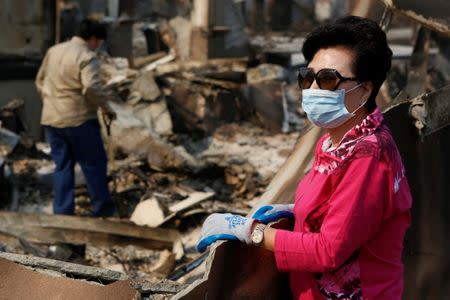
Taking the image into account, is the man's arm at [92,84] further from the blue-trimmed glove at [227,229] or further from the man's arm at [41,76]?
the blue-trimmed glove at [227,229]

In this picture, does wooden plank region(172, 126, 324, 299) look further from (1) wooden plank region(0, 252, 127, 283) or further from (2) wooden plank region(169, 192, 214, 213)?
(2) wooden plank region(169, 192, 214, 213)

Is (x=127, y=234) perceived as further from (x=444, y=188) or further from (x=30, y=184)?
(x=444, y=188)

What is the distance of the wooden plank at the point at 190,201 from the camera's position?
20.2 ft

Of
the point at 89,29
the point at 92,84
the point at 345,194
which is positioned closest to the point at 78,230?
the point at 92,84

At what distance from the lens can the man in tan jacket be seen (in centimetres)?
605

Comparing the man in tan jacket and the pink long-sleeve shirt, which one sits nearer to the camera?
the pink long-sleeve shirt

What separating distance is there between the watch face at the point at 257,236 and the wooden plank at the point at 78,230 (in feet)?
11.9

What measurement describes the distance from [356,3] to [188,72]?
21.8 feet

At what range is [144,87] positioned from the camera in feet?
29.7

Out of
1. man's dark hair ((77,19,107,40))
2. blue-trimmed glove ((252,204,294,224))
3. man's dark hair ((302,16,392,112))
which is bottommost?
blue-trimmed glove ((252,204,294,224))

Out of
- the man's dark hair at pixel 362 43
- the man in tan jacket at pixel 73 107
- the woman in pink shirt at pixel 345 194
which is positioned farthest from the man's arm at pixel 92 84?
the man's dark hair at pixel 362 43

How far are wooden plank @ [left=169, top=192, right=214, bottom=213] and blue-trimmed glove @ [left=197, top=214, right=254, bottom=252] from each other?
404 centimetres

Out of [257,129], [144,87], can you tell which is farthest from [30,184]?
[257,129]

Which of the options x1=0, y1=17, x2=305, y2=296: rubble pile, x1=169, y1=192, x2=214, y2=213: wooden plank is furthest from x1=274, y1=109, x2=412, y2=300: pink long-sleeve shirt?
x1=169, y1=192, x2=214, y2=213: wooden plank
